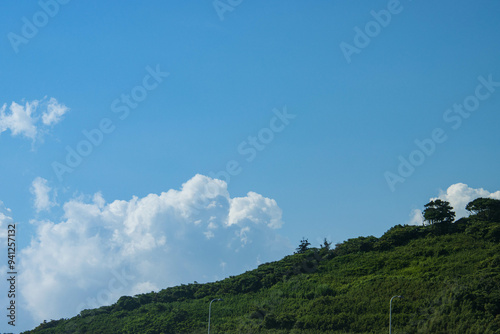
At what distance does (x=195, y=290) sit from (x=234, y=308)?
52.8 ft

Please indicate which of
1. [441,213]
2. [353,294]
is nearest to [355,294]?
[353,294]

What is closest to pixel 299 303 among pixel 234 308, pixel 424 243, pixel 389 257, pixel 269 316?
pixel 269 316

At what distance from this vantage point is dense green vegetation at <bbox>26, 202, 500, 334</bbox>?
44000 mm

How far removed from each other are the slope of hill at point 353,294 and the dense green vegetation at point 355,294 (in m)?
0.10

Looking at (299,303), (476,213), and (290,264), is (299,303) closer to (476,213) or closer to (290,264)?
(290,264)

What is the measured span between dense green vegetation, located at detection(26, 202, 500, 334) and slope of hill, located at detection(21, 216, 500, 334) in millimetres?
100

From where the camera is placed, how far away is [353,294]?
173 feet

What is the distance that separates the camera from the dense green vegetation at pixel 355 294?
44.0 metres

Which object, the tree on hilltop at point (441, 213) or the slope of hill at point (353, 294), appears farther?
the tree on hilltop at point (441, 213)

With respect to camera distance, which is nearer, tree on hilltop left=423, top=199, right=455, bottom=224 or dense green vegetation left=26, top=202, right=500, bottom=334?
dense green vegetation left=26, top=202, right=500, bottom=334

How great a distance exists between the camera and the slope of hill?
4397 cm

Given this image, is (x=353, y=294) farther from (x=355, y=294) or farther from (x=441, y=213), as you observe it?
(x=441, y=213)

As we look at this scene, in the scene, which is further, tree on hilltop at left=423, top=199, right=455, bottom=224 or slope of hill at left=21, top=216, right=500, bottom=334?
tree on hilltop at left=423, top=199, right=455, bottom=224

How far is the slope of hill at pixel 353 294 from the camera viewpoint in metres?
44.0
